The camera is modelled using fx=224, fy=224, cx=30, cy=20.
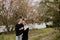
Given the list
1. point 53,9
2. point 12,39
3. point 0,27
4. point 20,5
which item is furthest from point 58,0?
point 0,27

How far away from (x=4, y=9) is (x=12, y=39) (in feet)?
10.3

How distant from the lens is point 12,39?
13242 mm

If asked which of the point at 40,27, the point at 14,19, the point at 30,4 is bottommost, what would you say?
the point at 40,27

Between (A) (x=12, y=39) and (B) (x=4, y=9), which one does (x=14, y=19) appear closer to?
(B) (x=4, y=9)

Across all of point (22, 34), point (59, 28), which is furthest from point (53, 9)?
point (22, 34)

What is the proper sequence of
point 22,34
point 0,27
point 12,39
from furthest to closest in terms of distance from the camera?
point 0,27 < point 12,39 < point 22,34

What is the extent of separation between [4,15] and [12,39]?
10.2 ft

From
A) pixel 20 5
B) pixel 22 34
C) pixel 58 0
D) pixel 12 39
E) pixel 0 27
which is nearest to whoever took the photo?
pixel 22 34

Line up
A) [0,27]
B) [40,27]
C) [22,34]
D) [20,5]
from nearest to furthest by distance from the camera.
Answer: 1. [22,34]
2. [20,5]
3. [0,27]
4. [40,27]

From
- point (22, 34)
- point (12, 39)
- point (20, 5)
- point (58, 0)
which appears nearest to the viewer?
point (22, 34)

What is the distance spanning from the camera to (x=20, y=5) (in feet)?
50.5

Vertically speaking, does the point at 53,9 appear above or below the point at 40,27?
above

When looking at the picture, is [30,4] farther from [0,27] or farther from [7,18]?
[0,27]

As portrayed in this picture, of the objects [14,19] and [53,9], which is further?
[14,19]
